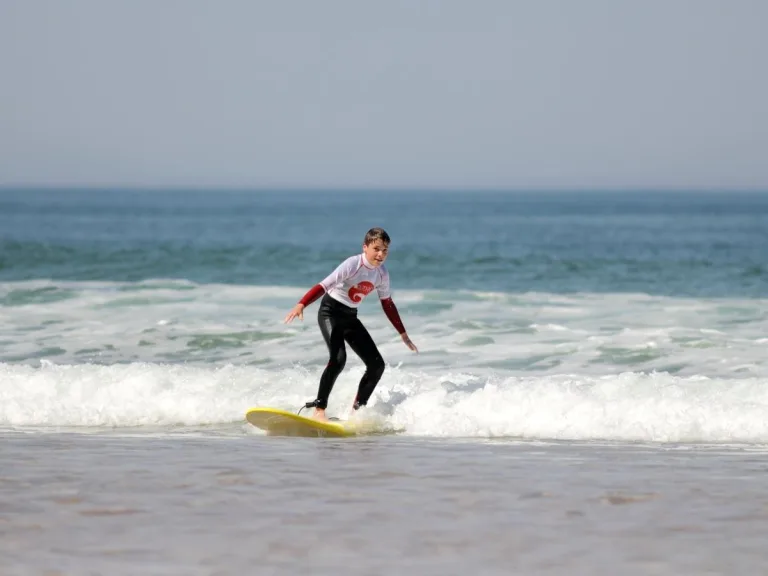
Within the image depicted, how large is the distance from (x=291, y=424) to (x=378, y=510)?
3546mm

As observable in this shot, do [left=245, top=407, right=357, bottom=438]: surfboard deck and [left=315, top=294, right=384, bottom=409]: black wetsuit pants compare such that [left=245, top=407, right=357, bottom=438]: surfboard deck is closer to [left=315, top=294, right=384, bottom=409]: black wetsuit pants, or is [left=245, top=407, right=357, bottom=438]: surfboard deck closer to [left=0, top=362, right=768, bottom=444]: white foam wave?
[left=315, top=294, right=384, bottom=409]: black wetsuit pants

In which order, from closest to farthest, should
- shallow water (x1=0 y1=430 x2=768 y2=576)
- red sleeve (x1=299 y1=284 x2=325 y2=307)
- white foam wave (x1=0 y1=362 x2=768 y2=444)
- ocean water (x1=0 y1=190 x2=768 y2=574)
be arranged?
shallow water (x1=0 y1=430 x2=768 y2=576), ocean water (x1=0 y1=190 x2=768 y2=574), red sleeve (x1=299 y1=284 x2=325 y2=307), white foam wave (x1=0 y1=362 x2=768 y2=444)

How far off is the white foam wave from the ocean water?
3cm

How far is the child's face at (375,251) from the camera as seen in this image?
31.1ft

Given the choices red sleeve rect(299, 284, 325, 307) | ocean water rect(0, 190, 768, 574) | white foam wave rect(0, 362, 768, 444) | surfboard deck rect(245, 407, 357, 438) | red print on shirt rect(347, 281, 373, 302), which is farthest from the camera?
white foam wave rect(0, 362, 768, 444)

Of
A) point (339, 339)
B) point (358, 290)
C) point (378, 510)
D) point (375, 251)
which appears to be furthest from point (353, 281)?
point (378, 510)

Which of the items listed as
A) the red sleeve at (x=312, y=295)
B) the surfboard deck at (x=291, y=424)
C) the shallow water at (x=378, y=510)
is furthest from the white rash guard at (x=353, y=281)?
the shallow water at (x=378, y=510)

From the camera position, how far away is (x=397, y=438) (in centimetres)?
969

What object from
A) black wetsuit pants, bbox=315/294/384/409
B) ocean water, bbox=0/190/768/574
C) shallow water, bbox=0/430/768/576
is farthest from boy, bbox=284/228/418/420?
shallow water, bbox=0/430/768/576

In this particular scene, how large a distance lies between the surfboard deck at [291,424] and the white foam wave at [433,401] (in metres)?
0.83

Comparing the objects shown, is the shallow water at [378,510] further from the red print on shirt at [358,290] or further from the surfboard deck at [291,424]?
the red print on shirt at [358,290]

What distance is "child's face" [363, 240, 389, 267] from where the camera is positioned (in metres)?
9.49

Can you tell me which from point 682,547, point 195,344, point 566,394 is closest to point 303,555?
point 682,547

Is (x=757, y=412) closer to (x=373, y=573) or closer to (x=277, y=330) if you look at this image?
(x=373, y=573)
